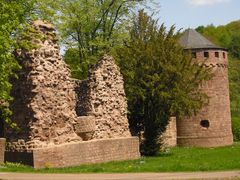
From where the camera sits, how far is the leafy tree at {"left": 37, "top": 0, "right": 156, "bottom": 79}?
109 feet

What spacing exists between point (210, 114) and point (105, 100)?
1797 cm

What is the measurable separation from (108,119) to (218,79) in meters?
19.0

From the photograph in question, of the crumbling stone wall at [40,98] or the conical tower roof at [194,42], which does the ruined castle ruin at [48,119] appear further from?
the conical tower roof at [194,42]

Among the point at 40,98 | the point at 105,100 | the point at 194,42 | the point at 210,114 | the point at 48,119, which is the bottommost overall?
the point at 48,119

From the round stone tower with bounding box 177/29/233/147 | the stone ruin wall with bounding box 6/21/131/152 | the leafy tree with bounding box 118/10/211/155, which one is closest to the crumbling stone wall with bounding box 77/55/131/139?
the stone ruin wall with bounding box 6/21/131/152

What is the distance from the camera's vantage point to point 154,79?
934 inches

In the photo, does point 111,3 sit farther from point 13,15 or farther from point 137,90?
point 13,15

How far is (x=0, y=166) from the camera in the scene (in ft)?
51.2

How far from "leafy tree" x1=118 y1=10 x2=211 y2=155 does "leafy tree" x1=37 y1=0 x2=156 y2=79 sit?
7.59 meters

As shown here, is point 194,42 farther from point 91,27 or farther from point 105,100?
point 105,100

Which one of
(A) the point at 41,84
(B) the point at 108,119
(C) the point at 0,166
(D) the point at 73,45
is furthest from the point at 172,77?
(D) the point at 73,45

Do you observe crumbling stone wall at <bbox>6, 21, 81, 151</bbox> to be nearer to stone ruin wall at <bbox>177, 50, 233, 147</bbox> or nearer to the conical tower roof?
stone ruin wall at <bbox>177, 50, 233, 147</bbox>

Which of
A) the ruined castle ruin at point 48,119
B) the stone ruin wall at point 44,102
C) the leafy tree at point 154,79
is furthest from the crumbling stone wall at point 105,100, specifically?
the leafy tree at point 154,79

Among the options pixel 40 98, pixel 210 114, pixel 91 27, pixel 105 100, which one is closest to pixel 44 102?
pixel 40 98
